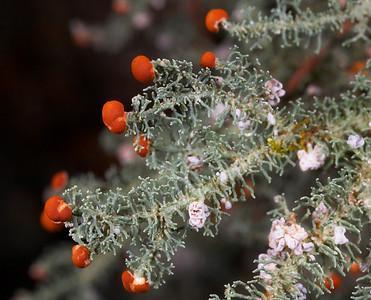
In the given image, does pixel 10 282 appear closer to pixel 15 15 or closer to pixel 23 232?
pixel 23 232

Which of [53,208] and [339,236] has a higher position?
[53,208]

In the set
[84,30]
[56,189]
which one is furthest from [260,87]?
[84,30]

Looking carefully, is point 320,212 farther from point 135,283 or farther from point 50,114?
point 50,114

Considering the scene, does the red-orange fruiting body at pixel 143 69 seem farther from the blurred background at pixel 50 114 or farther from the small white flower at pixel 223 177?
the blurred background at pixel 50 114

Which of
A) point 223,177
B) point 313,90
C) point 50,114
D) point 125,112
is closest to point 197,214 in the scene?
point 223,177

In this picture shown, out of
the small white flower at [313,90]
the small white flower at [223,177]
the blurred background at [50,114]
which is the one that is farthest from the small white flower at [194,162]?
the blurred background at [50,114]

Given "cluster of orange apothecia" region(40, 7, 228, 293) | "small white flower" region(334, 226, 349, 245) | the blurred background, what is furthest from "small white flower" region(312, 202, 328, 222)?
the blurred background
